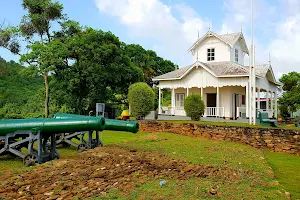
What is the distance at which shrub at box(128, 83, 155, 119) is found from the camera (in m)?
19.9

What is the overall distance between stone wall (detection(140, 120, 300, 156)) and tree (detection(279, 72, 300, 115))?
20.3 metres

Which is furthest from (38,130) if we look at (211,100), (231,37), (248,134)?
(231,37)

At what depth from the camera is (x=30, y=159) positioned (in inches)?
316

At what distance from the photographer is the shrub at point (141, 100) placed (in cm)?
1986

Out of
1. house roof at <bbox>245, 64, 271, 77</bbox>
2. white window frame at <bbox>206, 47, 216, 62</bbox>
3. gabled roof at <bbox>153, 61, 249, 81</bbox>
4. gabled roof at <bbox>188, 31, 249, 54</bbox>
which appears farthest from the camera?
white window frame at <bbox>206, 47, 216, 62</bbox>

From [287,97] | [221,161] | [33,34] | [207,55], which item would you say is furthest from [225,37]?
[221,161]

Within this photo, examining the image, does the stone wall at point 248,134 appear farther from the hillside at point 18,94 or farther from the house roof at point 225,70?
the hillside at point 18,94

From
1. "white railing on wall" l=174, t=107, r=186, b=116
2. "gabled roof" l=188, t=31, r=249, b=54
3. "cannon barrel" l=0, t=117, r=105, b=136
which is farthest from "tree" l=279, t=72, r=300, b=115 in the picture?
"cannon barrel" l=0, t=117, r=105, b=136

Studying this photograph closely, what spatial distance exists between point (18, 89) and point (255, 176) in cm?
3285

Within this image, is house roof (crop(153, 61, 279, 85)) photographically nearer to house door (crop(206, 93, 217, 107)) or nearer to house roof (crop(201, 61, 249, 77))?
house roof (crop(201, 61, 249, 77))

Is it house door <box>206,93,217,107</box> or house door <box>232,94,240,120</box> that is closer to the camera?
house door <box>232,94,240,120</box>

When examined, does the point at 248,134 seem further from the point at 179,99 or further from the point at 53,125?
the point at 179,99

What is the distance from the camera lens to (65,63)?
25.2 metres

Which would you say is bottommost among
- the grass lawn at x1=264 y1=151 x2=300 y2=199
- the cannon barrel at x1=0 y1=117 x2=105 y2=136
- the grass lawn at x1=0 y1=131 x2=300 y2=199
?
the grass lawn at x1=264 y1=151 x2=300 y2=199
